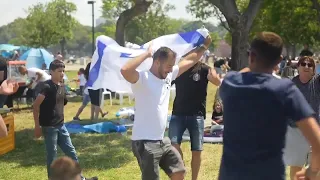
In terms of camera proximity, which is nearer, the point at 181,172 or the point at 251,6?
the point at 181,172

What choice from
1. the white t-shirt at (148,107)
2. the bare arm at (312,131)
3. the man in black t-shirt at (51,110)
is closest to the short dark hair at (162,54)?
the white t-shirt at (148,107)

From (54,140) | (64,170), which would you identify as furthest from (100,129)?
(64,170)

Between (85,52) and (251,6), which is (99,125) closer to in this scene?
(251,6)

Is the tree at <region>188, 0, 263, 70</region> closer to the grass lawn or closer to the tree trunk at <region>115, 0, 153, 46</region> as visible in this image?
the grass lawn

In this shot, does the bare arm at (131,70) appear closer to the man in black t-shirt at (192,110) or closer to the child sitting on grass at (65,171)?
the child sitting on grass at (65,171)

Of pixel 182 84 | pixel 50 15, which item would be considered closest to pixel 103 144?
pixel 182 84

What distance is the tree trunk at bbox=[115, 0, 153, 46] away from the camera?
15695mm

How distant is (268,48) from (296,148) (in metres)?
2.82

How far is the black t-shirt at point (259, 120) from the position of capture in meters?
2.97

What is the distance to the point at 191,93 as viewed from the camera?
648cm

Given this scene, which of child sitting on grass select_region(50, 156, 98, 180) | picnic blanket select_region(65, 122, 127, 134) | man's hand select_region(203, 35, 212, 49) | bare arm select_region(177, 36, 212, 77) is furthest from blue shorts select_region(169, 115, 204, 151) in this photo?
picnic blanket select_region(65, 122, 127, 134)

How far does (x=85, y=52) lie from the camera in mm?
139125

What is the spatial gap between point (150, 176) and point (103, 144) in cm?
495

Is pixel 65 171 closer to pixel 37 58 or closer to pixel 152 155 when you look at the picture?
pixel 152 155
